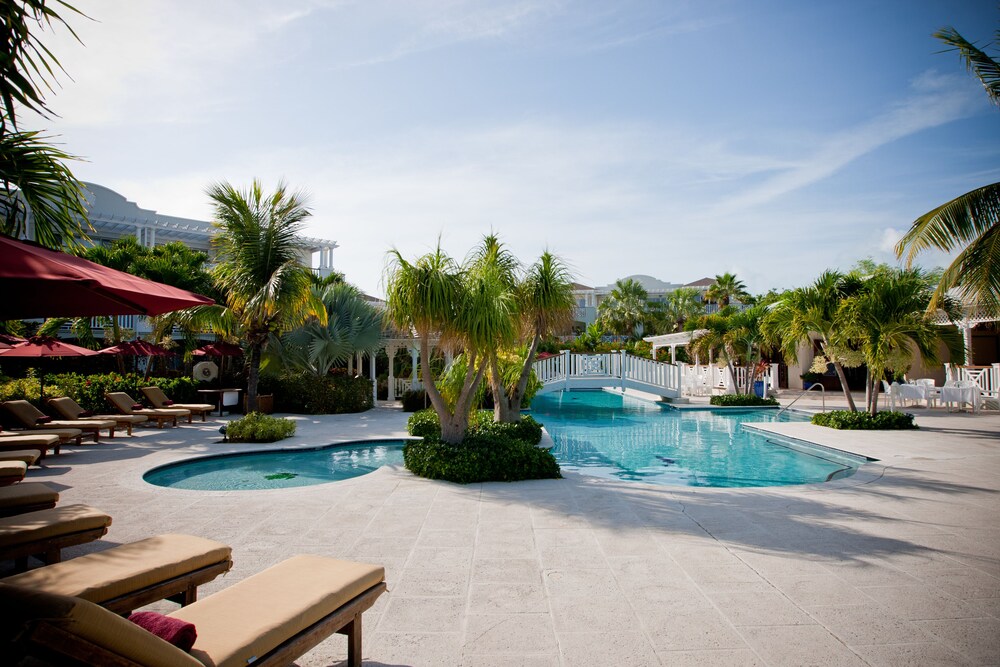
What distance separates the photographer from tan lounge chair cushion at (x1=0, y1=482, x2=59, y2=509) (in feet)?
15.1

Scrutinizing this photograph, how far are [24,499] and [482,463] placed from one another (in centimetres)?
489

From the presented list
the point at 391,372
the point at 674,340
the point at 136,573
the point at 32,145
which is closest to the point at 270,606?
the point at 136,573

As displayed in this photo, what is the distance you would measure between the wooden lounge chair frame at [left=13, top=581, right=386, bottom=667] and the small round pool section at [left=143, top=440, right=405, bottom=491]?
555 cm

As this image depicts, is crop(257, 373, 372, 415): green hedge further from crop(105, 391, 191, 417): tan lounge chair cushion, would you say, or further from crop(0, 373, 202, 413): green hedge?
crop(105, 391, 191, 417): tan lounge chair cushion

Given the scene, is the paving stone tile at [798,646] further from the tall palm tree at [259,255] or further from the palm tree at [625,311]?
the palm tree at [625,311]

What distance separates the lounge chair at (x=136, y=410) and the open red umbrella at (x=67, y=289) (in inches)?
390

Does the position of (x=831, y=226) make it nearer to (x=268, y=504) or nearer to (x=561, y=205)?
(x=561, y=205)

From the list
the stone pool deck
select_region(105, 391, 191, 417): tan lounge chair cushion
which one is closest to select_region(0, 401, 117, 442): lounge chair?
select_region(105, 391, 191, 417): tan lounge chair cushion

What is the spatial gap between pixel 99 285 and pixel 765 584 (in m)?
4.99

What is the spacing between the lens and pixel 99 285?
11.4 ft

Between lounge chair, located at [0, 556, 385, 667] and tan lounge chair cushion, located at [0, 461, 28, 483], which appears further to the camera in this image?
tan lounge chair cushion, located at [0, 461, 28, 483]

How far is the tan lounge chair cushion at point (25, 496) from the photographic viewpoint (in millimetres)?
4588

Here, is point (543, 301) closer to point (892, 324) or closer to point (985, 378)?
point (892, 324)

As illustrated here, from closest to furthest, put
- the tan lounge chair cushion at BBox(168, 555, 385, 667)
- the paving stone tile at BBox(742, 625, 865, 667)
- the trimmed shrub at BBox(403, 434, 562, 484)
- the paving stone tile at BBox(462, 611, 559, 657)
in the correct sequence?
1. the tan lounge chair cushion at BBox(168, 555, 385, 667)
2. the paving stone tile at BBox(742, 625, 865, 667)
3. the paving stone tile at BBox(462, 611, 559, 657)
4. the trimmed shrub at BBox(403, 434, 562, 484)
